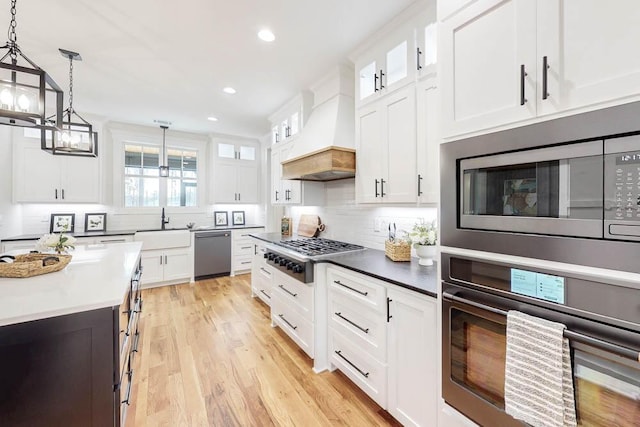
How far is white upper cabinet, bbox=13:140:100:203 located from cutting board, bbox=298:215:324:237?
3543 millimetres

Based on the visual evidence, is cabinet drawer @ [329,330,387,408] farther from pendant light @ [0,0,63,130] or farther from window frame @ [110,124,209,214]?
window frame @ [110,124,209,214]

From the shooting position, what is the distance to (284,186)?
12.7ft

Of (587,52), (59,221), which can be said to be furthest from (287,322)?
(59,221)

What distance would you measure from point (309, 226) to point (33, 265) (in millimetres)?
2665

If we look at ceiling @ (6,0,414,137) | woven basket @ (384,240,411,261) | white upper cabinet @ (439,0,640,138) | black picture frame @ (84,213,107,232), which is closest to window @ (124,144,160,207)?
black picture frame @ (84,213,107,232)

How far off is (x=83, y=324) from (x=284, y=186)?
9.42ft

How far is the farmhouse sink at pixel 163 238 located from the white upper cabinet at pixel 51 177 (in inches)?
38.2

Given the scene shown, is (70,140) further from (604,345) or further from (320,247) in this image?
(604,345)

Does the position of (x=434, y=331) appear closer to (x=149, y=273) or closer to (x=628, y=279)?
(x=628, y=279)

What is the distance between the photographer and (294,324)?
8.59 ft

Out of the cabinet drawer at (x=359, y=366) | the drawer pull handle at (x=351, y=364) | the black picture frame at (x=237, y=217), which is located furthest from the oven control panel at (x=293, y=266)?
the black picture frame at (x=237, y=217)

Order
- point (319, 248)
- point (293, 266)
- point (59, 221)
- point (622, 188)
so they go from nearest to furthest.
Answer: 1. point (622, 188)
2. point (293, 266)
3. point (319, 248)
4. point (59, 221)

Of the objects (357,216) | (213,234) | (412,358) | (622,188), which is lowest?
(412,358)

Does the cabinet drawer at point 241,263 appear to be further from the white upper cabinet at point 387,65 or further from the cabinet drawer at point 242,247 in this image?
the white upper cabinet at point 387,65
